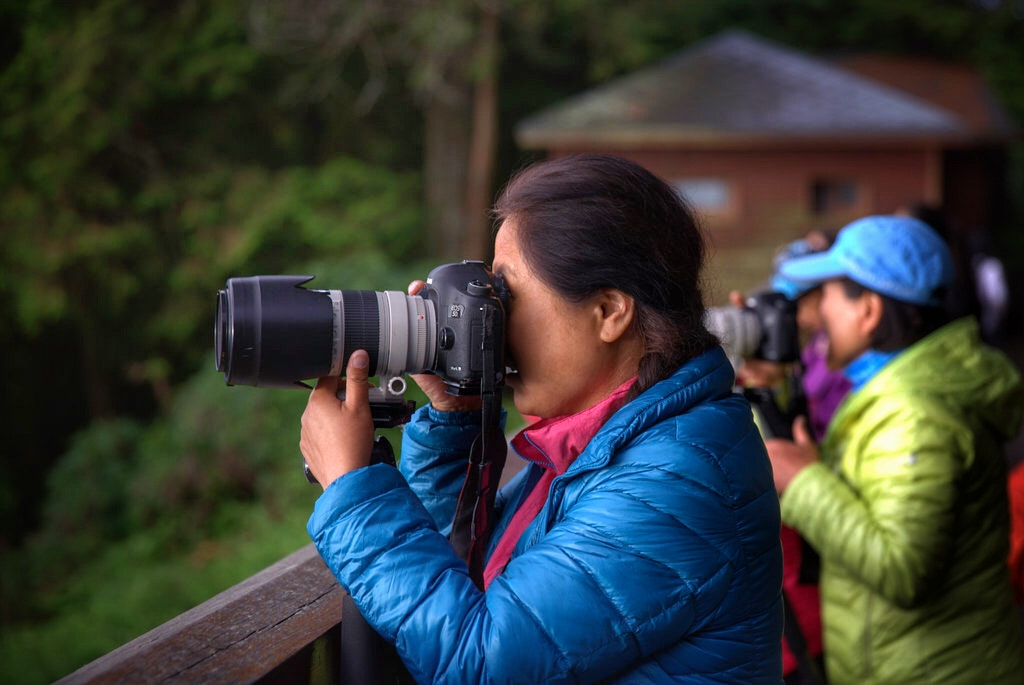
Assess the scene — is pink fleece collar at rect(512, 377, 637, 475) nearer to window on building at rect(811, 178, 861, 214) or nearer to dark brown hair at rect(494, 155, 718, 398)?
dark brown hair at rect(494, 155, 718, 398)

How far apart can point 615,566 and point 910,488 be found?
103cm

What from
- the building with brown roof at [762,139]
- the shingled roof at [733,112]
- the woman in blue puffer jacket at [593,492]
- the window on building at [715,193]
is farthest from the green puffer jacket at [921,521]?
the window on building at [715,193]

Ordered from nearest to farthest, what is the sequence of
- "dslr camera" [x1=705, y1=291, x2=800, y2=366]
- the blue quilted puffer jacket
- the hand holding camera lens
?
the blue quilted puffer jacket < the hand holding camera lens < "dslr camera" [x1=705, y1=291, x2=800, y2=366]

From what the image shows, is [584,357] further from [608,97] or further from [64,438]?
[64,438]

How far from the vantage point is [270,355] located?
4.24 ft

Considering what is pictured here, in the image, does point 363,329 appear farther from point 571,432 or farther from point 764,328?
point 764,328

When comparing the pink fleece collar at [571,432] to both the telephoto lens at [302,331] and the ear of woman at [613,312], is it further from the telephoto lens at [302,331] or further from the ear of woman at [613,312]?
the telephoto lens at [302,331]

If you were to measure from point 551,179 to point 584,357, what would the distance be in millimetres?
240

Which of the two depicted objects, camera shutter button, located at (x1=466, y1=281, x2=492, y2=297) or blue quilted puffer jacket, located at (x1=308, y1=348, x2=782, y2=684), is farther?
camera shutter button, located at (x1=466, y1=281, x2=492, y2=297)

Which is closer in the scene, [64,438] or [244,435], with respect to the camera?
[244,435]

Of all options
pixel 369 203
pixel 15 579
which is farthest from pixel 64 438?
pixel 369 203

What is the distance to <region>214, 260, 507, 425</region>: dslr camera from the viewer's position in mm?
1286

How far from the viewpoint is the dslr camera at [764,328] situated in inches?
95.6

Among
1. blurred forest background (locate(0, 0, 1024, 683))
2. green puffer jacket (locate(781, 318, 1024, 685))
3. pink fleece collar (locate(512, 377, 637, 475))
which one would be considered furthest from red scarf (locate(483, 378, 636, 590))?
blurred forest background (locate(0, 0, 1024, 683))
